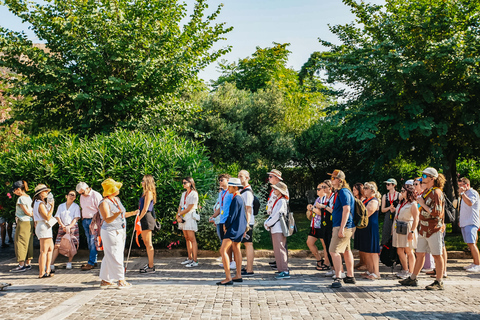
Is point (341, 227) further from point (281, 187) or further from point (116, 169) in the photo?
point (116, 169)

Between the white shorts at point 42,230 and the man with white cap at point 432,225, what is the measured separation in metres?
7.04

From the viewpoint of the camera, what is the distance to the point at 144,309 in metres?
6.13

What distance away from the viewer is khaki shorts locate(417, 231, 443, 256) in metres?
7.15

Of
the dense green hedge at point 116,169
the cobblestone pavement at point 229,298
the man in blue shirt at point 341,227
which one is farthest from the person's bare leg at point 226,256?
the dense green hedge at point 116,169

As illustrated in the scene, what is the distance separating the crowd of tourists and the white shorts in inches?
0.8

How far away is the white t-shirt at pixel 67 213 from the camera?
357 inches

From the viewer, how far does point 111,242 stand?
24.4 ft

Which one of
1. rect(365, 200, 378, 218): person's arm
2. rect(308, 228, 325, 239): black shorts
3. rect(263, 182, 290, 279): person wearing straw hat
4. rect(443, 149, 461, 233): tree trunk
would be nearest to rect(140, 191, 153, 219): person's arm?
rect(263, 182, 290, 279): person wearing straw hat

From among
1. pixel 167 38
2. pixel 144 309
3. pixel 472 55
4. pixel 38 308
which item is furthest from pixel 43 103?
pixel 472 55

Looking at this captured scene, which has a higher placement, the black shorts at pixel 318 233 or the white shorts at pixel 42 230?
the white shorts at pixel 42 230

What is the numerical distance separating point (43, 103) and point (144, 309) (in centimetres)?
928

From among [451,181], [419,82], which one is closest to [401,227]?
[419,82]

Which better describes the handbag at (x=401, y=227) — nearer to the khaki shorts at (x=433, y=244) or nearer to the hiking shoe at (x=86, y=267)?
the khaki shorts at (x=433, y=244)

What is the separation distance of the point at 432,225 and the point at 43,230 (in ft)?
24.6
